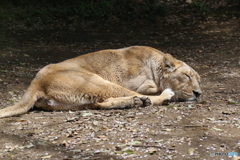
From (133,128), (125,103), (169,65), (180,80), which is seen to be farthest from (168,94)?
(133,128)

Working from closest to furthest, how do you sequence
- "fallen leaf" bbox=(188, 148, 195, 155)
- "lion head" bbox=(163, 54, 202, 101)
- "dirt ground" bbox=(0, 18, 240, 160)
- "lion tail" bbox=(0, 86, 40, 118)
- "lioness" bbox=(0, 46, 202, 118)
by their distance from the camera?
1. "fallen leaf" bbox=(188, 148, 195, 155)
2. "dirt ground" bbox=(0, 18, 240, 160)
3. "lion tail" bbox=(0, 86, 40, 118)
4. "lioness" bbox=(0, 46, 202, 118)
5. "lion head" bbox=(163, 54, 202, 101)

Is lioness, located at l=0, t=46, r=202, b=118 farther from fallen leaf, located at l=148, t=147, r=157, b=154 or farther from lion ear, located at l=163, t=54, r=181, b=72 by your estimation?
fallen leaf, located at l=148, t=147, r=157, b=154

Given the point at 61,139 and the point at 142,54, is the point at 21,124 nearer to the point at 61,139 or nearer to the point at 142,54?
the point at 61,139

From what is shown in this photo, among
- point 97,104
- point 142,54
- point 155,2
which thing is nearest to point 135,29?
point 155,2

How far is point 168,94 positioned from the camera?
5527mm

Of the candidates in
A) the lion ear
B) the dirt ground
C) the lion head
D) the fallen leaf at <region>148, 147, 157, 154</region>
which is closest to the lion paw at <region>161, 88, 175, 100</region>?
the lion head

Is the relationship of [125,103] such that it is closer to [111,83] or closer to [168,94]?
[111,83]

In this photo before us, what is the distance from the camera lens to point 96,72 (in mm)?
5723

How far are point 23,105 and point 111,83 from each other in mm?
1316

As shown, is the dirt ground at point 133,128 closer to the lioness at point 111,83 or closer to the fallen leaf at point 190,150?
the fallen leaf at point 190,150

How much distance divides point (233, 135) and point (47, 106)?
2.67 m

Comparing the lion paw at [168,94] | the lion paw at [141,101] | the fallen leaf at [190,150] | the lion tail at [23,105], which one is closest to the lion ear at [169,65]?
the lion paw at [168,94]

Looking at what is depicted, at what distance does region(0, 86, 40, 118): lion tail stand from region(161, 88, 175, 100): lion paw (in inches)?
75.8

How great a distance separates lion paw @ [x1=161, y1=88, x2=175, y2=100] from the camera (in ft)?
17.9
